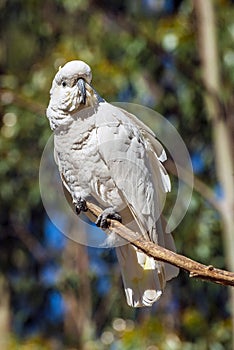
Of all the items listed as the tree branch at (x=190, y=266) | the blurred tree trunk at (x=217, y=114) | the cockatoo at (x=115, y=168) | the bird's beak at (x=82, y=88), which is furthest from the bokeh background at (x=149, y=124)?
the tree branch at (x=190, y=266)

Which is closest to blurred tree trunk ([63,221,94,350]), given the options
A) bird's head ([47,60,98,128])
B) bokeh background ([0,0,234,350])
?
bokeh background ([0,0,234,350])

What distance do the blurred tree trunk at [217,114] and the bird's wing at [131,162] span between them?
2163 mm

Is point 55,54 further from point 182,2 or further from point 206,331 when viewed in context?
point 206,331

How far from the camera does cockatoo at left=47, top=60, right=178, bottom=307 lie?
268 cm

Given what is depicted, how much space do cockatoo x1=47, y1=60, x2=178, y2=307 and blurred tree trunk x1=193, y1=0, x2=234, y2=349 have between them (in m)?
2.15

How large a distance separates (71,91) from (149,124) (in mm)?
2815

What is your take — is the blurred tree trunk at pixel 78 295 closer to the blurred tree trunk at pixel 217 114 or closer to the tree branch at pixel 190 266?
the blurred tree trunk at pixel 217 114

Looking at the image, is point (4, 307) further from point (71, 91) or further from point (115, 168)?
point (71, 91)

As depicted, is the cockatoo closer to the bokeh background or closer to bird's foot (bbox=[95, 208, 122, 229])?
bird's foot (bbox=[95, 208, 122, 229])

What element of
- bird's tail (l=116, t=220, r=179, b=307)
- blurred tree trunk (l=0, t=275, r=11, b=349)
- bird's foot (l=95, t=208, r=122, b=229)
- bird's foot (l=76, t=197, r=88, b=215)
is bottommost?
blurred tree trunk (l=0, t=275, r=11, b=349)

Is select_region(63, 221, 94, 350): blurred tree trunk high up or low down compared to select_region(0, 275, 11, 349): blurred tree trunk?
up

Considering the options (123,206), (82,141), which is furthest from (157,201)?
(82,141)

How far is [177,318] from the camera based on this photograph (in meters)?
6.75

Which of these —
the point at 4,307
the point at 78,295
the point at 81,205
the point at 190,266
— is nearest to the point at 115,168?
the point at 81,205
